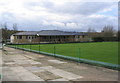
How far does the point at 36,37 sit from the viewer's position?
170 feet

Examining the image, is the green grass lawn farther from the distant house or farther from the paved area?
the distant house

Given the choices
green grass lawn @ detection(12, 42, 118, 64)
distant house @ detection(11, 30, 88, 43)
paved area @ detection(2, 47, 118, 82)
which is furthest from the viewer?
distant house @ detection(11, 30, 88, 43)

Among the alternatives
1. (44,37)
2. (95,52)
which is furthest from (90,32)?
(95,52)

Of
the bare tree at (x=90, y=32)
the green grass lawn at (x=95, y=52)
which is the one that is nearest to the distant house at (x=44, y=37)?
the bare tree at (x=90, y=32)

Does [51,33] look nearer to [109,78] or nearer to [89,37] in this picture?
[89,37]

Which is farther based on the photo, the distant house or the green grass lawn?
the distant house

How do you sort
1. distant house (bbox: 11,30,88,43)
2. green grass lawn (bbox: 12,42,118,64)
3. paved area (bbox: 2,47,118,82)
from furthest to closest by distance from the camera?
distant house (bbox: 11,30,88,43)
green grass lawn (bbox: 12,42,118,64)
paved area (bbox: 2,47,118,82)

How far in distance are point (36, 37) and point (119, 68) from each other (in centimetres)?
4514

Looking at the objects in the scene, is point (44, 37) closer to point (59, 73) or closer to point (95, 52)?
point (95, 52)

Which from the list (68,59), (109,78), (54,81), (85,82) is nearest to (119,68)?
(109,78)

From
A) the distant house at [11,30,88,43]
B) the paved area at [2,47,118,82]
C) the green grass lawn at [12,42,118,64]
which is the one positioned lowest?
the paved area at [2,47,118,82]

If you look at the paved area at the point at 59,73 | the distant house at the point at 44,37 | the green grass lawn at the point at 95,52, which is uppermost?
the distant house at the point at 44,37

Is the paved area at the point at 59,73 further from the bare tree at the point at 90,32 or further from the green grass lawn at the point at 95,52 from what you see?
the bare tree at the point at 90,32

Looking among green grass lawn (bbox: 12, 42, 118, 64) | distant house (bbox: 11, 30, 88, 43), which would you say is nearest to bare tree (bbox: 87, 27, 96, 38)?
distant house (bbox: 11, 30, 88, 43)
